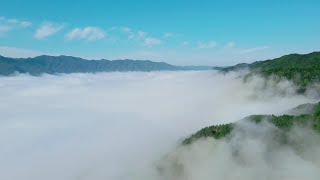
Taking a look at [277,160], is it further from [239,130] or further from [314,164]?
[239,130]

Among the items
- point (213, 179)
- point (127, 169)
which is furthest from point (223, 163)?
point (127, 169)

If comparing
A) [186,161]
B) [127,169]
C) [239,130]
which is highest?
[239,130]

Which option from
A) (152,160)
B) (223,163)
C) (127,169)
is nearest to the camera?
(223,163)

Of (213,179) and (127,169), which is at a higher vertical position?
(213,179)

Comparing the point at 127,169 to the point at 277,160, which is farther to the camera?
the point at 127,169

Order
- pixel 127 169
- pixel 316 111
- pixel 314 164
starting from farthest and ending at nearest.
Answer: pixel 127 169
pixel 316 111
pixel 314 164

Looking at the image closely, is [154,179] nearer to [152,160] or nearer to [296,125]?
[152,160]

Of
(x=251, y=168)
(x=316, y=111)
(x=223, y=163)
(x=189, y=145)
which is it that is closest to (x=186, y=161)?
(x=189, y=145)
